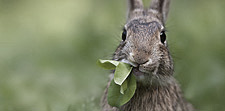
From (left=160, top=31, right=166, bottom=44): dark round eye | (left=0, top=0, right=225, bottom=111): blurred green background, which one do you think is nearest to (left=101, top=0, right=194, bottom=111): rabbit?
(left=160, top=31, right=166, bottom=44): dark round eye

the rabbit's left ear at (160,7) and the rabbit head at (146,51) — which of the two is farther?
the rabbit's left ear at (160,7)

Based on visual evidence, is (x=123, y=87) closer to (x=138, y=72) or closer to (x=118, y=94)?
(x=118, y=94)

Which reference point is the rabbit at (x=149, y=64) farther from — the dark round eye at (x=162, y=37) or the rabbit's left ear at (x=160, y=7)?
the rabbit's left ear at (x=160, y=7)

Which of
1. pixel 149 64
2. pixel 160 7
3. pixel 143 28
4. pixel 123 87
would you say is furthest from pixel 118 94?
pixel 160 7

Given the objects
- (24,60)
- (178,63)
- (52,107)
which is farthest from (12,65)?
(178,63)

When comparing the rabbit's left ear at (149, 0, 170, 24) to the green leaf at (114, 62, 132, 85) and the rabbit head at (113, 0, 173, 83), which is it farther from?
the green leaf at (114, 62, 132, 85)

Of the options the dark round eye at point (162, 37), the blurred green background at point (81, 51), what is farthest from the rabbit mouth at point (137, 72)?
the blurred green background at point (81, 51)

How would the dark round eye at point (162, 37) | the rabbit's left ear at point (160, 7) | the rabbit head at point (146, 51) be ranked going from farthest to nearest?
1. the rabbit's left ear at point (160, 7)
2. the dark round eye at point (162, 37)
3. the rabbit head at point (146, 51)
